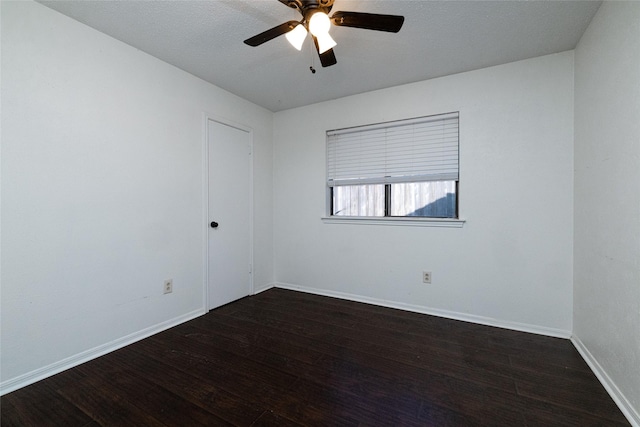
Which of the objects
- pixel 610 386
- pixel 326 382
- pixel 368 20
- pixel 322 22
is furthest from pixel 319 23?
pixel 610 386

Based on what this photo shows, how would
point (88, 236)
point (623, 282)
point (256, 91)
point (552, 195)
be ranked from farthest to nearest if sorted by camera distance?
point (256, 91), point (552, 195), point (88, 236), point (623, 282)

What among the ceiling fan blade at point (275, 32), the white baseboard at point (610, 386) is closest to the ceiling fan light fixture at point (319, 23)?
the ceiling fan blade at point (275, 32)

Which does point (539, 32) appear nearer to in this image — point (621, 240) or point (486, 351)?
point (621, 240)

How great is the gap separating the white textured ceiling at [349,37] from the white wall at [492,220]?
8.7 inches

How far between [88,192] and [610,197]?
3517mm

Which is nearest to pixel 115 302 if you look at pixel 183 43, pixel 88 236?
pixel 88 236

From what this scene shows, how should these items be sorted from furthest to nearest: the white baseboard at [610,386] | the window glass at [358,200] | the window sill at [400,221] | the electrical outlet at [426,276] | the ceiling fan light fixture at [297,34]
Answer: the window glass at [358,200]
the electrical outlet at [426,276]
the window sill at [400,221]
the ceiling fan light fixture at [297,34]
the white baseboard at [610,386]

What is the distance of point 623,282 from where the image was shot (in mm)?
1478

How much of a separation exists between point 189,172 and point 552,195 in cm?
334

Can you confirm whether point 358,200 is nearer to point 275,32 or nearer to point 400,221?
point 400,221

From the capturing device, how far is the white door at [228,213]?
286 centimetres

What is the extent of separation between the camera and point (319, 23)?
1458 millimetres

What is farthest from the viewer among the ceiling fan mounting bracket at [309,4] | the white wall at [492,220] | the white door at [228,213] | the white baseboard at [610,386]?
the white door at [228,213]

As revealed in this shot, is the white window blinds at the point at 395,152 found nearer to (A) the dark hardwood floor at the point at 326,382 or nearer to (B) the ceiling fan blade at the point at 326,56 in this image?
(B) the ceiling fan blade at the point at 326,56
